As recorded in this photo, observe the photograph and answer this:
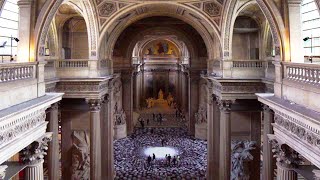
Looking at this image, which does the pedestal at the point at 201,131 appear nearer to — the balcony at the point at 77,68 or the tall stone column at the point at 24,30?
the balcony at the point at 77,68

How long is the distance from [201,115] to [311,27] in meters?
16.1

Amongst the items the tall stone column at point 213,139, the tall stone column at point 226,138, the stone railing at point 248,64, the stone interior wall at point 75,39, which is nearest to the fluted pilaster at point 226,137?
the tall stone column at point 226,138

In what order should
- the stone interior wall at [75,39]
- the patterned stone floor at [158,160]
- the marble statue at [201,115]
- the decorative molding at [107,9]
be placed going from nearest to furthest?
the decorative molding at [107,9] < the stone interior wall at [75,39] < the patterned stone floor at [158,160] < the marble statue at [201,115]

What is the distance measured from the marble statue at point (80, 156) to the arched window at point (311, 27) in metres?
12.2

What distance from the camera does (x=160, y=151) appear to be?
28.4m

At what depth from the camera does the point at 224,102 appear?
17938 mm

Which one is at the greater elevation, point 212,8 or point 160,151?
point 212,8

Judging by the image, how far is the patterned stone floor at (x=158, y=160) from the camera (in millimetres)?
23308

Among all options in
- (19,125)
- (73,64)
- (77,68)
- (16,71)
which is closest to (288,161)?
(19,125)

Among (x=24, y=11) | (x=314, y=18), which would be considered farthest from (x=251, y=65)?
(x=24, y=11)

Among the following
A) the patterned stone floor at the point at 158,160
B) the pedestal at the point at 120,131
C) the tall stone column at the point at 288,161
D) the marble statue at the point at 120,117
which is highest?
the tall stone column at the point at 288,161

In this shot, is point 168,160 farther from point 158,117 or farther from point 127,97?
point 158,117

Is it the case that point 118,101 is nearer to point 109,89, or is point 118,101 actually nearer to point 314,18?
point 109,89

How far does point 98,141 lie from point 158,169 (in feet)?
23.2
